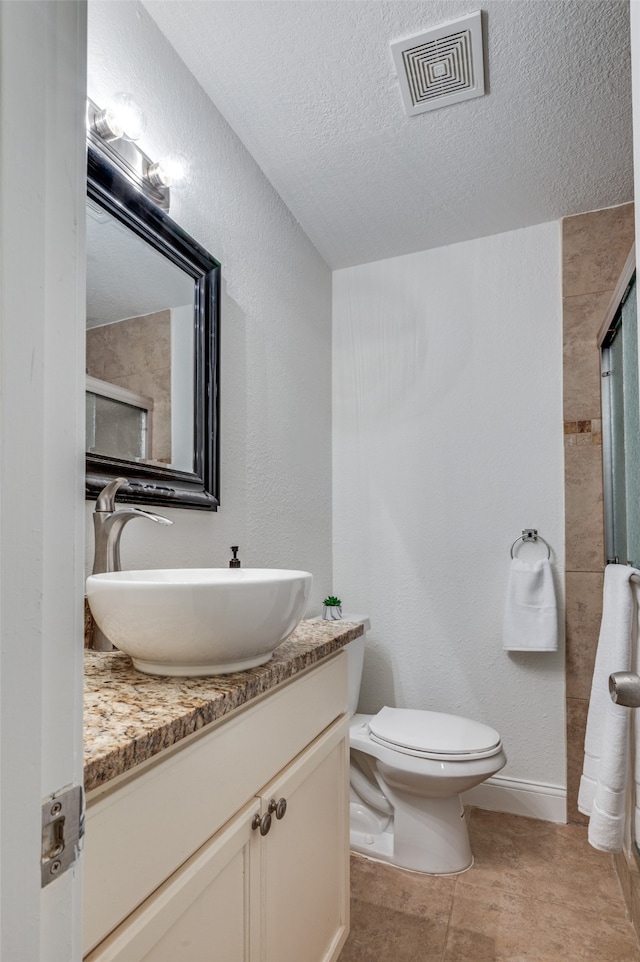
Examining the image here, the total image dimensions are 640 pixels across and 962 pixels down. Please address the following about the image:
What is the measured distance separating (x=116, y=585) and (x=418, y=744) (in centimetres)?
135

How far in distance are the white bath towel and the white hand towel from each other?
0.66 m

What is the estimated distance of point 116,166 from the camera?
1.34 meters

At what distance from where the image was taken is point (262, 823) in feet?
3.26

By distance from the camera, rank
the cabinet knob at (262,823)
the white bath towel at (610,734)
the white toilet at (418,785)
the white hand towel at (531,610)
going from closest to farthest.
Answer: the cabinet knob at (262,823)
the white bath towel at (610,734)
the white toilet at (418,785)
the white hand towel at (531,610)

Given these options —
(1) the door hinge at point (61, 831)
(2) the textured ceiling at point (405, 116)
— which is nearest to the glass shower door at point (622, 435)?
A: (2) the textured ceiling at point (405, 116)

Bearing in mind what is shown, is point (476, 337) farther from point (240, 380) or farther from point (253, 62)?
point (253, 62)

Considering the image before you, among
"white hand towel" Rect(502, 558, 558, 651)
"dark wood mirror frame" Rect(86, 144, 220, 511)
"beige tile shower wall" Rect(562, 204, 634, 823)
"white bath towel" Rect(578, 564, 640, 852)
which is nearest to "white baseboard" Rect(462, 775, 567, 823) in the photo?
"beige tile shower wall" Rect(562, 204, 634, 823)

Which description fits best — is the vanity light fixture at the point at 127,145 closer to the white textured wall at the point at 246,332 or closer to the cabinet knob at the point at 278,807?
the white textured wall at the point at 246,332

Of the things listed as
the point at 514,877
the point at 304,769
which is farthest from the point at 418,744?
the point at 304,769

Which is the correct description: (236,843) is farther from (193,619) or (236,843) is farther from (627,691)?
(627,691)

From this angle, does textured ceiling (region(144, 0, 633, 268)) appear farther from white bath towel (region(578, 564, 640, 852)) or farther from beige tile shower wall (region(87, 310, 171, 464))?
white bath towel (region(578, 564, 640, 852))

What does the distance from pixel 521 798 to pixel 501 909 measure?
0.62 m

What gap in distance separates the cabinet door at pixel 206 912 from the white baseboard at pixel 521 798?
155 cm

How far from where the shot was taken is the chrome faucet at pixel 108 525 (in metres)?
1.18
